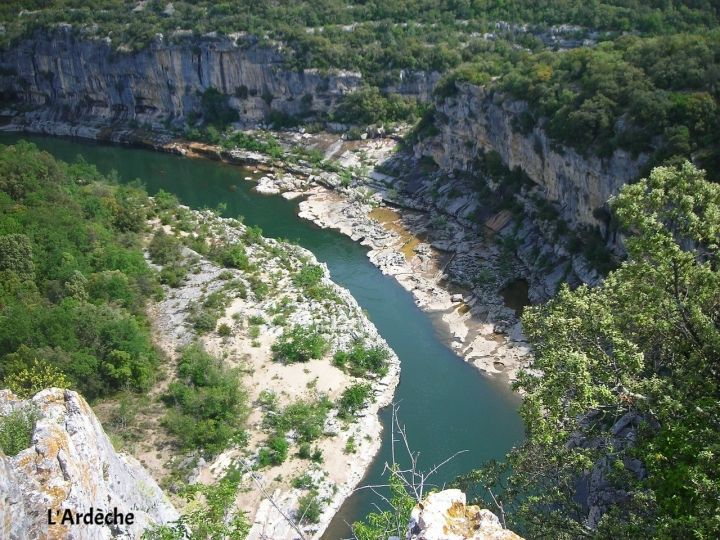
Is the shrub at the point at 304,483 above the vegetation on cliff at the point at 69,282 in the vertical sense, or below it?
below

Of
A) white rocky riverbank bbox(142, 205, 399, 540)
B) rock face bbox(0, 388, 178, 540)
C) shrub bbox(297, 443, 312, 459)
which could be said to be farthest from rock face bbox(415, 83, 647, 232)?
rock face bbox(0, 388, 178, 540)

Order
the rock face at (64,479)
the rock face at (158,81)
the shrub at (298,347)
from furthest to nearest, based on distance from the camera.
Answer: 1. the rock face at (158,81)
2. the shrub at (298,347)
3. the rock face at (64,479)

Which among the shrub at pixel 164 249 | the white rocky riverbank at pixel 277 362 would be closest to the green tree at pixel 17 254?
the white rocky riverbank at pixel 277 362

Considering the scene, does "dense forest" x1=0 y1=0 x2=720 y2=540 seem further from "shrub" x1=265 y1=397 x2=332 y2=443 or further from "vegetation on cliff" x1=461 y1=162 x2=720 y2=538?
"shrub" x1=265 y1=397 x2=332 y2=443

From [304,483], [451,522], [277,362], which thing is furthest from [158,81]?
[451,522]

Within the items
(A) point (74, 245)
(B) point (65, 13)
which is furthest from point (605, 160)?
(B) point (65, 13)

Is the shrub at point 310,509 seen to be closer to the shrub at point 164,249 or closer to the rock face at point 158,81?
the shrub at point 164,249

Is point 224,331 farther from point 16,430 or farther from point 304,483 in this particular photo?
point 16,430

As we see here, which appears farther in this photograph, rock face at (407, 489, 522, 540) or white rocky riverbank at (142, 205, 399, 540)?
white rocky riverbank at (142, 205, 399, 540)
